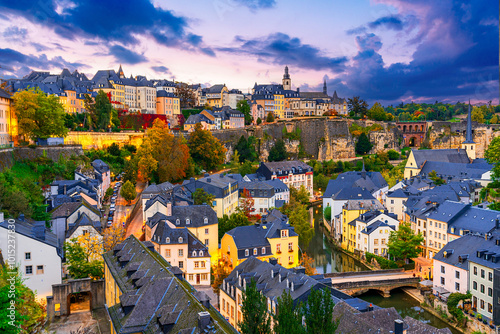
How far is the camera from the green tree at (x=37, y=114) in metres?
38.8

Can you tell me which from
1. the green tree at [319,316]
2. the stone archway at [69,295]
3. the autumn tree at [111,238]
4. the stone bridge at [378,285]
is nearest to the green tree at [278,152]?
the stone bridge at [378,285]

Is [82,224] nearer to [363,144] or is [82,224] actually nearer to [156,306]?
[156,306]

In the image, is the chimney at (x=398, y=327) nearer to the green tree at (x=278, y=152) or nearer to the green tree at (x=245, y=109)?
the green tree at (x=278, y=152)

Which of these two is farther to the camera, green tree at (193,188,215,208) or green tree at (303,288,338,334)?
green tree at (193,188,215,208)

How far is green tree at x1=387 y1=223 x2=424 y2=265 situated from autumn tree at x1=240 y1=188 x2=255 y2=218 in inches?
600

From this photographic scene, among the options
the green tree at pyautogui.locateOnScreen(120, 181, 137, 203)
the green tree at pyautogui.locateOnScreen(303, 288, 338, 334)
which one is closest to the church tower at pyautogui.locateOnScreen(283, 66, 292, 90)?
the green tree at pyautogui.locateOnScreen(120, 181, 137, 203)

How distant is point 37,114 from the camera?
132 feet

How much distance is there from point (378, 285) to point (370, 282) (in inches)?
23.3

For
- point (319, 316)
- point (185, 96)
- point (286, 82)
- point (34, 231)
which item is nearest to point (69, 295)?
point (34, 231)

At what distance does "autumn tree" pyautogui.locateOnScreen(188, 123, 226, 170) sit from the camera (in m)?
56.1

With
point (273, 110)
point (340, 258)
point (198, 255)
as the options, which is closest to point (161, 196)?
point (198, 255)

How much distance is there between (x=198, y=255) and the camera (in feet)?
93.5

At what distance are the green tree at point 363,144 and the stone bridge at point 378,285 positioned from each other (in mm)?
55804

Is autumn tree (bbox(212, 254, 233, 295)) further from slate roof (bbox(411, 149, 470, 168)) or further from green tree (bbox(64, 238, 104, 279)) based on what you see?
slate roof (bbox(411, 149, 470, 168))
